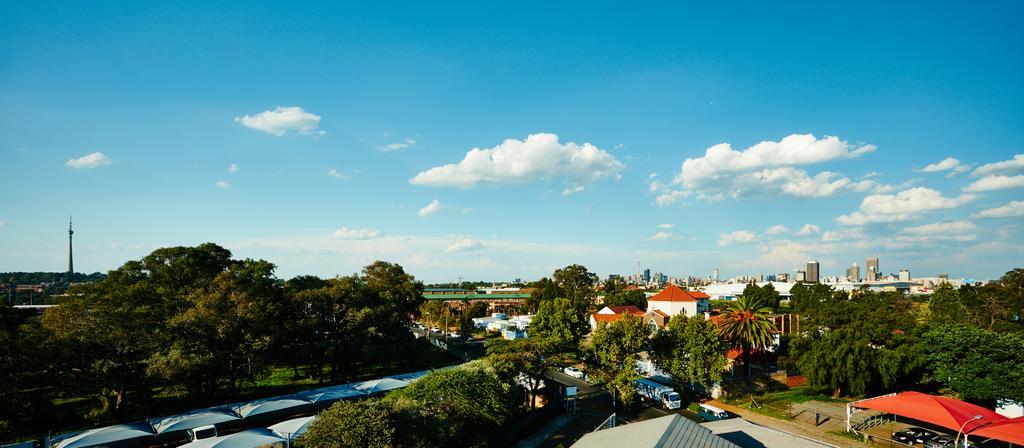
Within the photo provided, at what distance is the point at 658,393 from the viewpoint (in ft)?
104

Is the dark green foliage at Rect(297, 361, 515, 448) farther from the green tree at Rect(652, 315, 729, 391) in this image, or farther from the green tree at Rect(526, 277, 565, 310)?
the green tree at Rect(526, 277, 565, 310)

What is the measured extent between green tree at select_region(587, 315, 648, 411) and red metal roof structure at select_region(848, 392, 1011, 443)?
11.6 m

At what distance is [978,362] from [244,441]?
39.3m

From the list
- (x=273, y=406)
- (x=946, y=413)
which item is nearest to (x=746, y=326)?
(x=946, y=413)

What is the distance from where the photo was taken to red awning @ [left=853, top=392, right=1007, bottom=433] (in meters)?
22.2

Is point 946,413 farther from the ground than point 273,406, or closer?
farther from the ground

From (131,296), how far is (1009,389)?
49.2m

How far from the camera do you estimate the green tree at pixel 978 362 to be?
86.5 ft

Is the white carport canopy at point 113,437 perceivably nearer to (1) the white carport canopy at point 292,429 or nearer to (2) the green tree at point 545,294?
(1) the white carport canopy at point 292,429

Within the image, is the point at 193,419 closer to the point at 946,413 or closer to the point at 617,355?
the point at 617,355

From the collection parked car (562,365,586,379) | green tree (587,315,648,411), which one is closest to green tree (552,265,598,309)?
parked car (562,365,586,379)

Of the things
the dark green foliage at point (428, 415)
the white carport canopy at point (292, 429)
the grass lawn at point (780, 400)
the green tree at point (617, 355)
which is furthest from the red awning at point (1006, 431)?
the white carport canopy at point (292, 429)

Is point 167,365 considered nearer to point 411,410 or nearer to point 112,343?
point 112,343

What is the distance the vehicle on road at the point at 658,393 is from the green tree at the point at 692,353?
1.01 m
